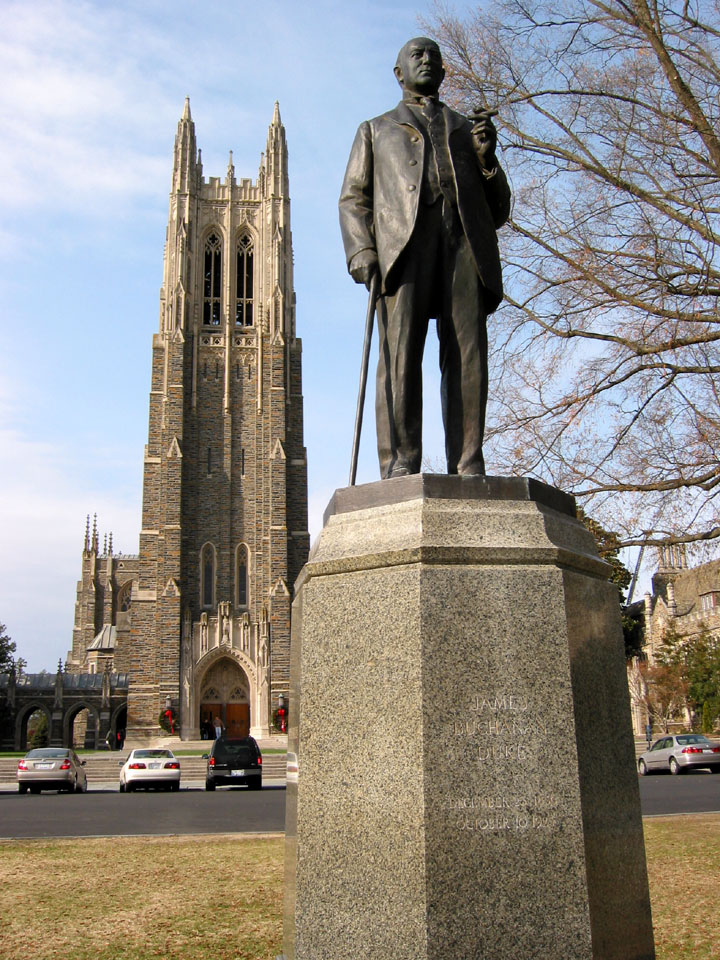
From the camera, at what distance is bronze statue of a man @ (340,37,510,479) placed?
447cm

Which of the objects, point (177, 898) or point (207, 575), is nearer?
point (177, 898)

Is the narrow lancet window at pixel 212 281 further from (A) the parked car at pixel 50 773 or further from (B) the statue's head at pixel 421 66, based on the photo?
(B) the statue's head at pixel 421 66

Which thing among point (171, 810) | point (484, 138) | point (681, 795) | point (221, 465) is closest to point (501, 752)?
point (484, 138)

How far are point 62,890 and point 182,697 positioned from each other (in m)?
38.0

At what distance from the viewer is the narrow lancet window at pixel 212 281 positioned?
5134 cm

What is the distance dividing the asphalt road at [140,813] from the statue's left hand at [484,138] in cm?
957

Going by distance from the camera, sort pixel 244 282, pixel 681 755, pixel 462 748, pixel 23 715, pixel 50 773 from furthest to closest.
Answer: pixel 23 715 < pixel 244 282 < pixel 681 755 < pixel 50 773 < pixel 462 748

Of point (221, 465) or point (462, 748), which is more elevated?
point (221, 465)

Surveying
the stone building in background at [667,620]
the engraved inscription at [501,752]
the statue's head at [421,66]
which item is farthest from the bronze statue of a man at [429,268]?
the stone building in background at [667,620]

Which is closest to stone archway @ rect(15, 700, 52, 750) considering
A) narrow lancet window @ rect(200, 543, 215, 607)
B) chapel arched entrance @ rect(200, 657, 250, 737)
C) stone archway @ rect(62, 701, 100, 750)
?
stone archway @ rect(62, 701, 100, 750)

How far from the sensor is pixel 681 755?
988 inches

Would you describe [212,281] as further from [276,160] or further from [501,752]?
[501,752]

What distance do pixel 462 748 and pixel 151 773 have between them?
810 inches

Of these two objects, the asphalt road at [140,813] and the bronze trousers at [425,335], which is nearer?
the bronze trousers at [425,335]
